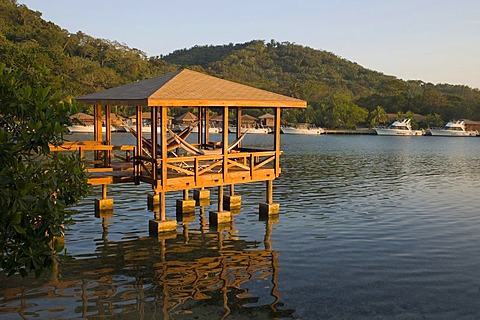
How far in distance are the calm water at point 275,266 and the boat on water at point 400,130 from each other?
3212 inches

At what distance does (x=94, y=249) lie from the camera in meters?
13.8

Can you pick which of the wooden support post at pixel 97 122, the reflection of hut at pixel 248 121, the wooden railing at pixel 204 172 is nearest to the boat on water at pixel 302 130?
the reflection of hut at pixel 248 121

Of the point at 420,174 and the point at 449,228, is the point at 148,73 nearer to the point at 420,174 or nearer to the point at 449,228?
the point at 420,174

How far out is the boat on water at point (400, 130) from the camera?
100438mm

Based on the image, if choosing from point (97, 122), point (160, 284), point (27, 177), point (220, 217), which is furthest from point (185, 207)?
point (27, 177)

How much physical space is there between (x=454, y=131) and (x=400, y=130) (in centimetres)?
1058

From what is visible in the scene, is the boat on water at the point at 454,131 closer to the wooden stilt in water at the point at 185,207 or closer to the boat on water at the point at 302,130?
the boat on water at the point at 302,130

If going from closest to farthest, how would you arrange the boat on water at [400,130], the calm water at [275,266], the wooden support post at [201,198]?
the calm water at [275,266] < the wooden support post at [201,198] < the boat on water at [400,130]

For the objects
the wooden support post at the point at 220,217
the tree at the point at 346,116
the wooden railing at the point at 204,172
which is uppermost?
the tree at the point at 346,116

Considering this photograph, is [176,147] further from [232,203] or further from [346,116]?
[346,116]

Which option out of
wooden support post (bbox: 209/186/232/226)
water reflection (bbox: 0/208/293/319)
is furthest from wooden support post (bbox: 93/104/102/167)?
water reflection (bbox: 0/208/293/319)

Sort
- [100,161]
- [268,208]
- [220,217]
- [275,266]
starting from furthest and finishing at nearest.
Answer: [268,208] → [100,161] → [220,217] → [275,266]

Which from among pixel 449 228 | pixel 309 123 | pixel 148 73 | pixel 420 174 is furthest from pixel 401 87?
pixel 449 228

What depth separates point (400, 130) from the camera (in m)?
101
